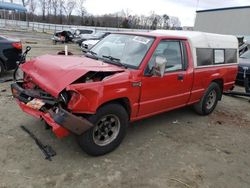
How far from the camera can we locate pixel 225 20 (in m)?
29.4

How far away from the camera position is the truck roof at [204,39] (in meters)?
5.50

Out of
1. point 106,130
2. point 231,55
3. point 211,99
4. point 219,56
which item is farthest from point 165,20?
point 106,130

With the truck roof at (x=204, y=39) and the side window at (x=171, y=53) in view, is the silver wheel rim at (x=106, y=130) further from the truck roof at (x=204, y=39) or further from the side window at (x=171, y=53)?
the truck roof at (x=204, y=39)

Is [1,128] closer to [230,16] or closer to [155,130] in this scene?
[155,130]

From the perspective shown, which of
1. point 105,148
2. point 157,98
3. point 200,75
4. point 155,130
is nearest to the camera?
point 105,148

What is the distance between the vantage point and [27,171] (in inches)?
138

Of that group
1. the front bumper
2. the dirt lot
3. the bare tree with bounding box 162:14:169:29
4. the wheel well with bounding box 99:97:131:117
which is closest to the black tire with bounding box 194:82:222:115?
the dirt lot

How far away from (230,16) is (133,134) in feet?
91.0

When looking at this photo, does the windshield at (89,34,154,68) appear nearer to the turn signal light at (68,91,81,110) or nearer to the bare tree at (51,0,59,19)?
the turn signal light at (68,91,81,110)

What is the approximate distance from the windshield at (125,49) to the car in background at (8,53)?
3944 mm

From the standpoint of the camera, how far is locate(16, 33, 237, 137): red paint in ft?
11.6

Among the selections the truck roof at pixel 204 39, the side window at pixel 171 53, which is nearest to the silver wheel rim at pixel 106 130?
the side window at pixel 171 53

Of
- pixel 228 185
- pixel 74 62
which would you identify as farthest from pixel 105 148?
pixel 228 185

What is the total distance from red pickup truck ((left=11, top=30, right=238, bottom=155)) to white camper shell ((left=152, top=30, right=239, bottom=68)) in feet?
0.09
